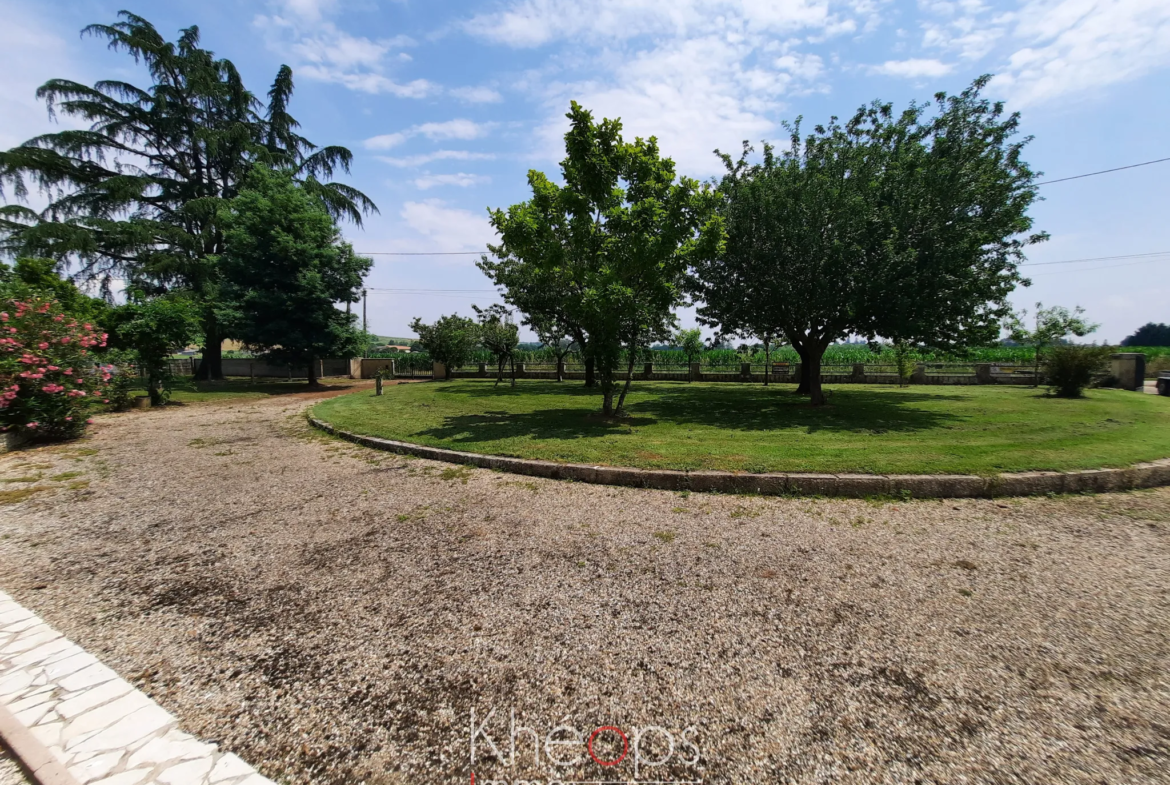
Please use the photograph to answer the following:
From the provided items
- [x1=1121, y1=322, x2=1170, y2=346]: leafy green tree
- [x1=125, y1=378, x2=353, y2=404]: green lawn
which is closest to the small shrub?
[x1=125, y1=378, x2=353, y2=404]: green lawn

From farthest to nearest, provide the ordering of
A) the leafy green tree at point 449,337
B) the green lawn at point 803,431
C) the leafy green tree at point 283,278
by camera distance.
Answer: the leafy green tree at point 449,337 → the leafy green tree at point 283,278 → the green lawn at point 803,431

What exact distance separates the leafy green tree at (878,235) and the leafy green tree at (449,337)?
13.3 m

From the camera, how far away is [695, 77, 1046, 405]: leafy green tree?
10.9 metres

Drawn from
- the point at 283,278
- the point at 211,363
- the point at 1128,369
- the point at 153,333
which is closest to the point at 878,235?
the point at 1128,369

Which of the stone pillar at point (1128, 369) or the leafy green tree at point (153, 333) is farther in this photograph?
the stone pillar at point (1128, 369)

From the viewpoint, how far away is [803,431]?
9.18 m

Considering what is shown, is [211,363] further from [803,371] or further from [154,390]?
[803,371]

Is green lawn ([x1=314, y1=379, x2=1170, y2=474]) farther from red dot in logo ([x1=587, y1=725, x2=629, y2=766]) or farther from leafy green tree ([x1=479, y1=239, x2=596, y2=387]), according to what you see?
leafy green tree ([x1=479, y1=239, x2=596, y2=387])

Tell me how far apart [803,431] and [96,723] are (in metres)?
9.78

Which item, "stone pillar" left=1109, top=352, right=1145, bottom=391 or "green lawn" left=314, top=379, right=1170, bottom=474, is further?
"stone pillar" left=1109, top=352, right=1145, bottom=391

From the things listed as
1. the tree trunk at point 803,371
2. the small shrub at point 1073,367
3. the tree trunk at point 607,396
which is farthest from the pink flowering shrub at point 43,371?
the small shrub at point 1073,367

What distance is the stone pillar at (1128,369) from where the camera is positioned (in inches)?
717

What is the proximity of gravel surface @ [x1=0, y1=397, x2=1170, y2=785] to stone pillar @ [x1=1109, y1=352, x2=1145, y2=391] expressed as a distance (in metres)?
19.9

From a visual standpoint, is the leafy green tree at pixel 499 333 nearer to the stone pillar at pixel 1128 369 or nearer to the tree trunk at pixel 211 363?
the tree trunk at pixel 211 363
